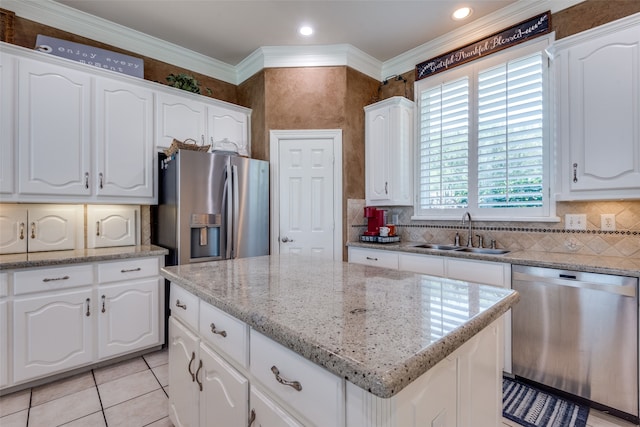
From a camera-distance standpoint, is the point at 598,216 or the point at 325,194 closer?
the point at 598,216

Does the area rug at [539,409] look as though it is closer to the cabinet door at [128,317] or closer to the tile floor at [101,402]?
the tile floor at [101,402]

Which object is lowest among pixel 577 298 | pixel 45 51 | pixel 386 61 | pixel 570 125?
pixel 577 298

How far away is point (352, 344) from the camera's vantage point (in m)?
0.71

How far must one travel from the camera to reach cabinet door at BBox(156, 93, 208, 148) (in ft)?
9.39

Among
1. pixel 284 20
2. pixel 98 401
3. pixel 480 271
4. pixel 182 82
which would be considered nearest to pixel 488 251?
pixel 480 271

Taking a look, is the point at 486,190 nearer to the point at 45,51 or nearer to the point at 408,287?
the point at 408,287

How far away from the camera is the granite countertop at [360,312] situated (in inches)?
25.5

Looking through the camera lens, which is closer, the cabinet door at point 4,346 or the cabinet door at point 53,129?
the cabinet door at point 4,346

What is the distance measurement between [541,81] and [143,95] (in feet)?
11.2

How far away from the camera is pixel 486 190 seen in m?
2.79

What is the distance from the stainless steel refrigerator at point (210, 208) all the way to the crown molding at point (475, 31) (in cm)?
201

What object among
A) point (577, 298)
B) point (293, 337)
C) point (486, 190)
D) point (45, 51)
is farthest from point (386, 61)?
point (293, 337)

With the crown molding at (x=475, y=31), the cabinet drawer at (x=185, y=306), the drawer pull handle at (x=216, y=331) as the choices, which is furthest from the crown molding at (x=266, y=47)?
the drawer pull handle at (x=216, y=331)

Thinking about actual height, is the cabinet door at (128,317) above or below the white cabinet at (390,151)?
below
